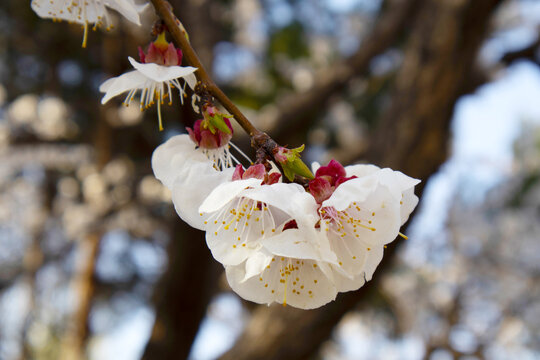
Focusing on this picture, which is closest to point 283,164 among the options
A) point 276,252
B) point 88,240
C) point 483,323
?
point 276,252

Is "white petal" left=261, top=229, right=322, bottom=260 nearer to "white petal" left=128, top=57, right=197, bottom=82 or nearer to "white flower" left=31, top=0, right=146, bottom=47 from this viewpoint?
"white petal" left=128, top=57, right=197, bottom=82

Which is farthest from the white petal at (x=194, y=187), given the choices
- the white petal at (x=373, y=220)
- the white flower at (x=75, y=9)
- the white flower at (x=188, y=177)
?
the white flower at (x=75, y=9)

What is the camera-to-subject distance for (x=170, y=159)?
1.42ft

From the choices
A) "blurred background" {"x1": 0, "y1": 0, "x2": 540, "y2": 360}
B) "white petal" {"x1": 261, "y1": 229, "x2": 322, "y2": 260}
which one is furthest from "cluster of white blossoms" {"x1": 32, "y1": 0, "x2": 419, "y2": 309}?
"blurred background" {"x1": 0, "y1": 0, "x2": 540, "y2": 360}

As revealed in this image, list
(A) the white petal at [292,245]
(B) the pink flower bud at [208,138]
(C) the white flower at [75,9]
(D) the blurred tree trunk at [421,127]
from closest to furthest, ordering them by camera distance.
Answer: (A) the white petal at [292,245], (B) the pink flower bud at [208,138], (C) the white flower at [75,9], (D) the blurred tree trunk at [421,127]

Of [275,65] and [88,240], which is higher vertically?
[275,65]

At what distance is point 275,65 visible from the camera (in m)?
3.07

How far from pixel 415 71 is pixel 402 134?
0.20 meters

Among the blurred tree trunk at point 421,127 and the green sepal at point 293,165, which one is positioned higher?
the green sepal at point 293,165

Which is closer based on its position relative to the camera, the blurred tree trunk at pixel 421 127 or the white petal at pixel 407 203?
the white petal at pixel 407 203

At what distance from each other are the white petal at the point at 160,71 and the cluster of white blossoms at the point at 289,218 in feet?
0.24

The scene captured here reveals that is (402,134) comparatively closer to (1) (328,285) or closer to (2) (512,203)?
(1) (328,285)

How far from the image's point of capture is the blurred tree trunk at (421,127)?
1267mm

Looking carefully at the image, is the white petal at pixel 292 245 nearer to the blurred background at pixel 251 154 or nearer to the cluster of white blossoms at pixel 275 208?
the cluster of white blossoms at pixel 275 208
